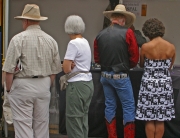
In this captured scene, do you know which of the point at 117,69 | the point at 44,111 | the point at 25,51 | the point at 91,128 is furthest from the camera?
the point at 91,128

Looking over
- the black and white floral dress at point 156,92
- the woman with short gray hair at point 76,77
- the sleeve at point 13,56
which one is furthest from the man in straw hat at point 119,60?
the sleeve at point 13,56

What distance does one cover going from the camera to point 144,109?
4.43 metres

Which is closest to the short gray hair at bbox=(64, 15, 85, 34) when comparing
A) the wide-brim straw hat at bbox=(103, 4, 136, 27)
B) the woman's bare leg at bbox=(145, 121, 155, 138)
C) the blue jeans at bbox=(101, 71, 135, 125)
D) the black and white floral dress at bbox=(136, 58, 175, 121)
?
the wide-brim straw hat at bbox=(103, 4, 136, 27)

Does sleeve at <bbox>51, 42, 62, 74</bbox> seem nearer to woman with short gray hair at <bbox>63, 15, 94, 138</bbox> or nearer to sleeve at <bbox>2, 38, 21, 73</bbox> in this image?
woman with short gray hair at <bbox>63, 15, 94, 138</bbox>

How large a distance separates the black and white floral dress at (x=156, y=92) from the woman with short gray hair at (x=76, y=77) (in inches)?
28.7

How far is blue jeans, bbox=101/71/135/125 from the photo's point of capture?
4.46m

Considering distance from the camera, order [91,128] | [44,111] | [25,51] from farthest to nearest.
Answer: [91,128] < [44,111] < [25,51]

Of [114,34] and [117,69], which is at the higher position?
[114,34]

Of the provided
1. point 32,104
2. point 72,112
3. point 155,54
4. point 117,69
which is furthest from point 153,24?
point 32,104

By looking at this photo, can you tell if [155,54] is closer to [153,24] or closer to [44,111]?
[153,24]

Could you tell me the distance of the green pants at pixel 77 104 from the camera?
3.99 m

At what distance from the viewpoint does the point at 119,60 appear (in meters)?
4.40

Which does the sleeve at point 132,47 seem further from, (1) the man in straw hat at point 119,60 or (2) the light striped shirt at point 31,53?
(2) the light striped shirt at point 31,53

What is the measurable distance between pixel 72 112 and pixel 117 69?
2.57 ft
